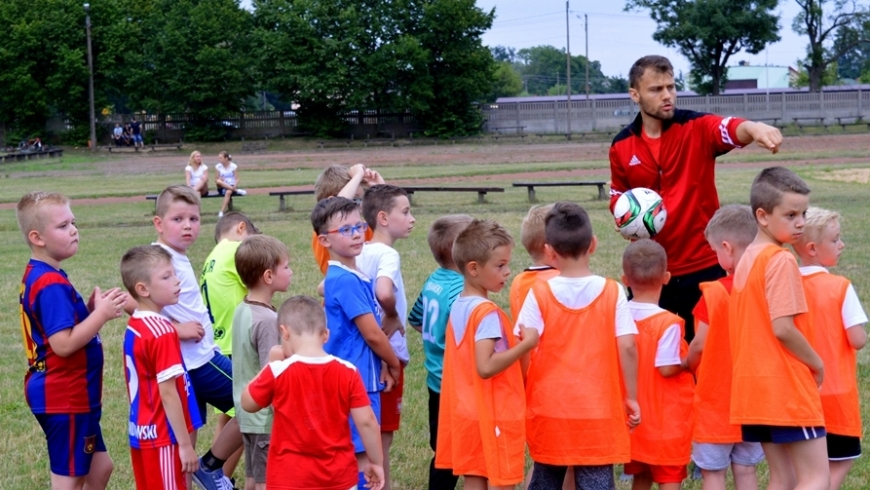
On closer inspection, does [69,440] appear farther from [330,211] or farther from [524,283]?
[524,283]

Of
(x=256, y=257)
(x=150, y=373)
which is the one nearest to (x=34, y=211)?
(x=150, y=373)

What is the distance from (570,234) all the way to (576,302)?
0.97 ft

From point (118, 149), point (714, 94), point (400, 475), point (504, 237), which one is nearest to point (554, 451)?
point (504, 237)

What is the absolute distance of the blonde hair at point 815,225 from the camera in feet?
14.0

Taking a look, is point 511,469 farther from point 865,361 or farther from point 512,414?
point 865,361

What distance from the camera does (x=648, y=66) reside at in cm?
505

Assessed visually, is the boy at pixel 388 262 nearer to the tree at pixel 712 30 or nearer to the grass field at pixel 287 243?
the grass field at pixel 287 243

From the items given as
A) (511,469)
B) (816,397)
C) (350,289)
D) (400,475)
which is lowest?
(400,475)

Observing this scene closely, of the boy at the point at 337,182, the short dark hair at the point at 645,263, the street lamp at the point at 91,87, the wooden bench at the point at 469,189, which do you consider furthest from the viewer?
the street lamp at the point at 91,87

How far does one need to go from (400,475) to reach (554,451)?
163 cm

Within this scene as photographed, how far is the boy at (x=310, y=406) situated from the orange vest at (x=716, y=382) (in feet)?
5.15

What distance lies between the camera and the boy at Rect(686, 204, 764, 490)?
446 centimetres

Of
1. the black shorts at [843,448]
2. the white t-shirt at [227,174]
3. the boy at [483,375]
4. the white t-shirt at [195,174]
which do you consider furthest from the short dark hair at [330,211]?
the white t-shirt at [195,174]

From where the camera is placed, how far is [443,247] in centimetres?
496
